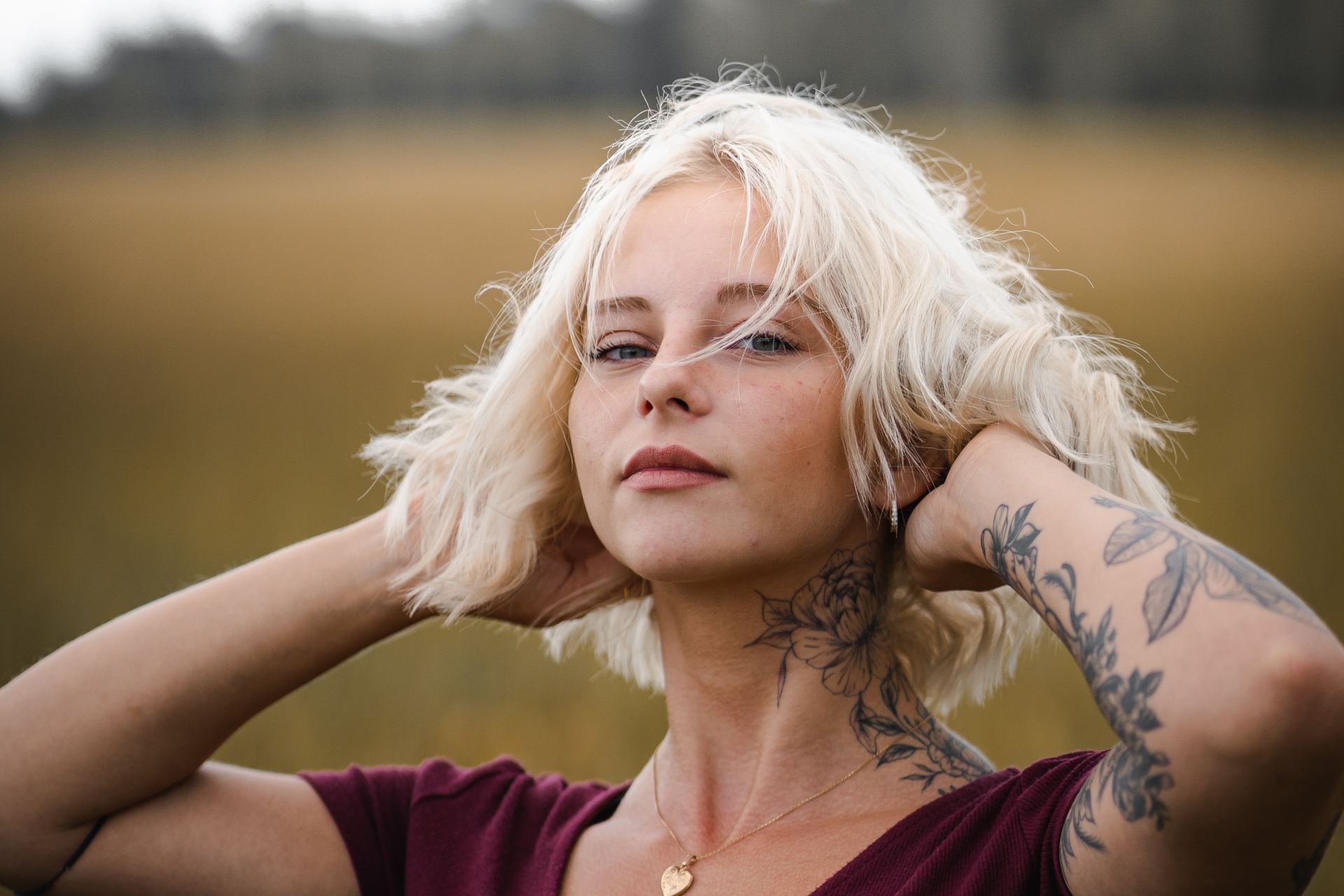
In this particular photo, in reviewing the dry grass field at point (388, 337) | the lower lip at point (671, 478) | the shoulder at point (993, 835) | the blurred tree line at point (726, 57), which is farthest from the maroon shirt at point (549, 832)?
the blurred tree line at point (726, 57)

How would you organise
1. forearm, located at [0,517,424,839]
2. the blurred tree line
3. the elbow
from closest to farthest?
the elbow → forearm, located at [0,517,424,839] → the blurred tree line

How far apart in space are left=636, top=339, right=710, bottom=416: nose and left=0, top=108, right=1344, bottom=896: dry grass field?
8.07 ft

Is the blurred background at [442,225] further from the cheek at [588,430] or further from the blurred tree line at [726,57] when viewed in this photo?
the cheek at [588,430]

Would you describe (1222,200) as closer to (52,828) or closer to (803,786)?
(803,786)

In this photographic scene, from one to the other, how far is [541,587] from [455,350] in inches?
126

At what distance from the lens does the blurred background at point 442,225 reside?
432cm

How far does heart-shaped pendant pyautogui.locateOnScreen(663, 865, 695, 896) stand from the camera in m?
1.46


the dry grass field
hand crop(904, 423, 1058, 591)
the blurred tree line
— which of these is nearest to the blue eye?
hand crop(904, 423, 1058, 591)

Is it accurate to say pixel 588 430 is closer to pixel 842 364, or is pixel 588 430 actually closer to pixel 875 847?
pixel 842 364

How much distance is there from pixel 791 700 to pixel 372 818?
26.4 inches

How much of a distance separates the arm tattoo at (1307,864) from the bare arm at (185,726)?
1.19m

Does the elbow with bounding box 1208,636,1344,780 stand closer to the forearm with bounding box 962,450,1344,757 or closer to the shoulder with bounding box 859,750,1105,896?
the forearm with bounding box 962,450,1344,757

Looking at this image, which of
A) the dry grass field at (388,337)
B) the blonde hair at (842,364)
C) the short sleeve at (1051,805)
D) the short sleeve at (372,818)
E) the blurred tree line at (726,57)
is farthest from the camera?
the blurred tree line at (726,57)

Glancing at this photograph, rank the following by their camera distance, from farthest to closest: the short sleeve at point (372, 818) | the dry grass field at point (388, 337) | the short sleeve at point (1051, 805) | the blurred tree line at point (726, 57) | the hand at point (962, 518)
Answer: the blurred tree line at point (726, 57)
the dry grass field at point (388, 337)
the short sleeve at point (372, 818)
the hand at point (962, 518)
the short sleeve at point (1051, 805)
